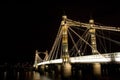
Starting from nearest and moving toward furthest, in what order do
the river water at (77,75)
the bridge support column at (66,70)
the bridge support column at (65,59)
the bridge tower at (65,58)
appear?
the bridge support column at (66,70) → the bridge support column at (65,59) → the bridge tower at (65,58) → the river water at (77,75)

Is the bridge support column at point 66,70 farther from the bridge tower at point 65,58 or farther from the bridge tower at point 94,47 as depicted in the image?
the bridge tower at point 94,47

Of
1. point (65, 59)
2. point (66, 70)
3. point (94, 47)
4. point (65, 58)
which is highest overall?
point (94, 47)

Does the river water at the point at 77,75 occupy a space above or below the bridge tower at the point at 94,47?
below

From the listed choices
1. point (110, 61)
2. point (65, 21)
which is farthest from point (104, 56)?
point (65, 21)

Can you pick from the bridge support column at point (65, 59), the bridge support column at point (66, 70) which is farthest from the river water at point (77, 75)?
the bridge support column at point (65, 59)

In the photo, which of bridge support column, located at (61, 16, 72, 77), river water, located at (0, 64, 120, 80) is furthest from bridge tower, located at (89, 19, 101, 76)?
bridge support column, located at (61, 16, 72, 77)

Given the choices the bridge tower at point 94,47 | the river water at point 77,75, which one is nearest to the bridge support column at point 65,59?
the river water at point 77,75

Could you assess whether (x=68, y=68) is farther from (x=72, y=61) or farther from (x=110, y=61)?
(x=110, y=61)

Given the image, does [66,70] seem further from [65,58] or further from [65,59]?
[65,58]

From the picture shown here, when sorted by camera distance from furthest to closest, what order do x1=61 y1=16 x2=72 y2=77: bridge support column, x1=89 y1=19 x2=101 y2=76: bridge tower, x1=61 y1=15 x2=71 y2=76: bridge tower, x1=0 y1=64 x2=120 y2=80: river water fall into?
x1=0 y1=64 x2=120 y2=80: river water
x1=89 y1=19 x2=101 y2=76: bridge tower
x1=61 y1=15 x2=71 y2=76: bridge tower
x1=61 y1=16 x2=72 y2=77: bridge support column

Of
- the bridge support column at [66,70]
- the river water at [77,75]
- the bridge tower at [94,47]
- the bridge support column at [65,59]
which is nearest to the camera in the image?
the bridge support column at [66,70]

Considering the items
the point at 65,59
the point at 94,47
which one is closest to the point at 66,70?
the point at 65,59

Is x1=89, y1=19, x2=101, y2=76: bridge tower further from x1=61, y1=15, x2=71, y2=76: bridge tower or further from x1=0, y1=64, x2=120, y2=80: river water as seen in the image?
x1=61, y1=15, x2=71, y2=76: bridge tower

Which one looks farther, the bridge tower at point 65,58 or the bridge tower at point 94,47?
the bridge tower at point 94,47
